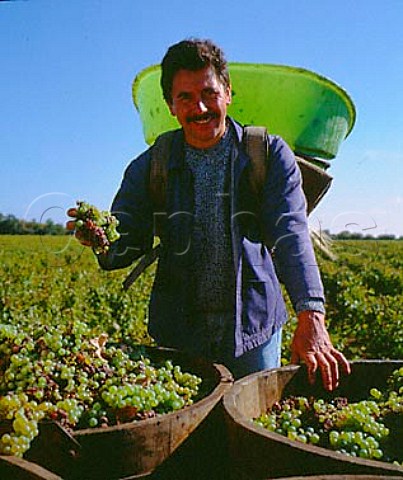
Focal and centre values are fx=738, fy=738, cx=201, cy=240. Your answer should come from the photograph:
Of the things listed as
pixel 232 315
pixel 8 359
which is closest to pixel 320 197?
pixel 232 315

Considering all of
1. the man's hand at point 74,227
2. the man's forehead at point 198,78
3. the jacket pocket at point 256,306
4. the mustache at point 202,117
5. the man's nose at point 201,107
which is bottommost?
the jacket pocket at point 256,306

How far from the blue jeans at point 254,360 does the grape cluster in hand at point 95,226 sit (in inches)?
33.5

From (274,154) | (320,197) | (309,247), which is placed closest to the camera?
(309,247)

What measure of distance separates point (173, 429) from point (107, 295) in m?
10.5

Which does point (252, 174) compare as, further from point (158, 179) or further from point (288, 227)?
point (158, 179)

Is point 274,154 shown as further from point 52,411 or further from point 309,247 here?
point 52,411

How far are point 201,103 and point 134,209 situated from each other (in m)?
0.56

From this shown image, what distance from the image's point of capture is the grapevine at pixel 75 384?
1.78m

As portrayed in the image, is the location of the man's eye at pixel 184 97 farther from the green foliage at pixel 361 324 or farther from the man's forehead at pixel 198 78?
the green foliage at pixel 361 324

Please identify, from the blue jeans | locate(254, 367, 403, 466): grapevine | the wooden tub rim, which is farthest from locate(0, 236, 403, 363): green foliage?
the wooden tub rim

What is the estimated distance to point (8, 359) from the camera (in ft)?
6.92

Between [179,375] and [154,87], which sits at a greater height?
[154,87]

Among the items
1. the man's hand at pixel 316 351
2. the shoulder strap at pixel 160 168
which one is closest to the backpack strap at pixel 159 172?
the shoulder strap at pixel 160 168

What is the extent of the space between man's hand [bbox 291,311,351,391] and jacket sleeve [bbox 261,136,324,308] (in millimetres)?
142
